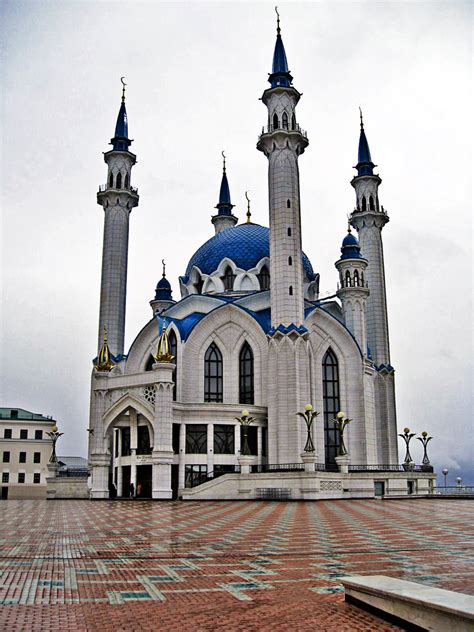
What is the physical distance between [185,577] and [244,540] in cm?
492

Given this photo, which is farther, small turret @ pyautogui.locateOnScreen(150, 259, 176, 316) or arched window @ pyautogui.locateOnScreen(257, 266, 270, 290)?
small turret @ pyautogui.locateOnScreen(150, 259, 176, 316)

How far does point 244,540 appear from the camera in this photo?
14.0 metres

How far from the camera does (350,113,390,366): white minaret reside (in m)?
52.8

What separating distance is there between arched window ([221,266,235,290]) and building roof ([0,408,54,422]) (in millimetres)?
22013

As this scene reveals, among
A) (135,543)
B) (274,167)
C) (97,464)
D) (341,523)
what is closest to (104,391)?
(97,464)

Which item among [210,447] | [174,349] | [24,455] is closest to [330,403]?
[210,447]

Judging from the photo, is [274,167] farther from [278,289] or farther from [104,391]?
[104,391]

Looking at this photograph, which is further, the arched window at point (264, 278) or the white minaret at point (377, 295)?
the arched window at point (264, 278)

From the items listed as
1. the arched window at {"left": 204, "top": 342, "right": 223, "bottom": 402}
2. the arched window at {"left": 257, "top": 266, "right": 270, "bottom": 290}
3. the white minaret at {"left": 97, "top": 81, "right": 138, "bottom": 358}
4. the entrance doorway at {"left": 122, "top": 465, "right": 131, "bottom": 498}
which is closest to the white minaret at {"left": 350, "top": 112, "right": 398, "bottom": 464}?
the arched window at {"left": 257, "top": 266, "right": 270, "bottom": 290}

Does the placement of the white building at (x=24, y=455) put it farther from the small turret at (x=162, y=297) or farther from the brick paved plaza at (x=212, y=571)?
the brick paved plaza at (x=212, y=571)

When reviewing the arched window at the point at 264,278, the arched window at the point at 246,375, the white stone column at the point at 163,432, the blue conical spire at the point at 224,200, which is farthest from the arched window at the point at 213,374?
the blue conical spire at the point at 224,200

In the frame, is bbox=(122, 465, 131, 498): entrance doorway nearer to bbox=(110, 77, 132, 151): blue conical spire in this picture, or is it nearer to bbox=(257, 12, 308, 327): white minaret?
bbox=(257, 12, 308, 327): white minaret

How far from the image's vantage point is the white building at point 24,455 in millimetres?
58281

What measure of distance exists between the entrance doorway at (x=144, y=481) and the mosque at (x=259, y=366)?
6cm
